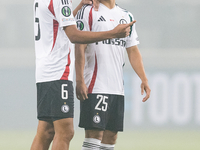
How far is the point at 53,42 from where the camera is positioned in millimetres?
2387

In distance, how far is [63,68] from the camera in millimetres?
2363

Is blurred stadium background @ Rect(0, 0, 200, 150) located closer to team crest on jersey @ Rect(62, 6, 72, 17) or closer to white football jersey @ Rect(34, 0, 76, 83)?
white football jersey @ Rect(34, 0, 76, 83)

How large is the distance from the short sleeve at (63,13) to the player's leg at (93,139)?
852 mm

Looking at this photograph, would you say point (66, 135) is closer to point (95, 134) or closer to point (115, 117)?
point (95, 134)

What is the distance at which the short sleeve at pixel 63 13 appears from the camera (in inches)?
90.4

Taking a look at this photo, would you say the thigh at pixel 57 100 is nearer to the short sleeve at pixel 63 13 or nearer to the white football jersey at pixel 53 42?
the white football jersey at pixel 53 42

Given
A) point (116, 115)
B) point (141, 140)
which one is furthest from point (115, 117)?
point (141, 140)

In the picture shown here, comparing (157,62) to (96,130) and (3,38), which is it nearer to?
(3,38)

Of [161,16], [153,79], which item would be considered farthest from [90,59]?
[161,16]

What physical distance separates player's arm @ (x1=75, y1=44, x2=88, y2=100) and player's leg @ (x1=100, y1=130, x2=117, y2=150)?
0.39m

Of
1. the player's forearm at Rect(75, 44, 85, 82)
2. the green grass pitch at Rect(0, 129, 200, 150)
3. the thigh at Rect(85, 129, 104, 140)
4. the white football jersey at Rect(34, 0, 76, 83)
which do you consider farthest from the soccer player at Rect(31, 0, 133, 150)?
the green grass pitch at Rect(0, 129, 200, 150)

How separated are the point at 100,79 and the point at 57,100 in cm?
50

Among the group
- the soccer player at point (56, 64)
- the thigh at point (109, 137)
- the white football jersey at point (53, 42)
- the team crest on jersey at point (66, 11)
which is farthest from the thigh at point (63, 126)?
the team crest on jersey at point (66, 11)

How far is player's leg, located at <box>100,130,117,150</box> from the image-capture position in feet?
9.27
